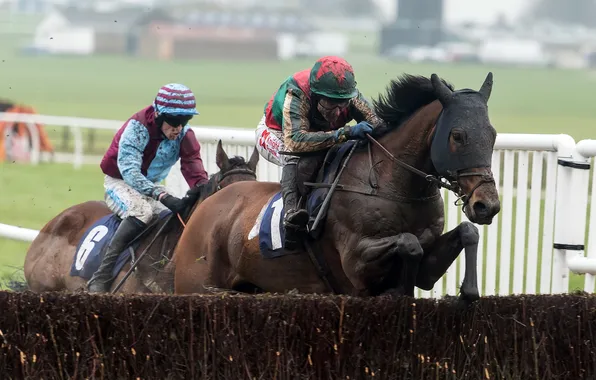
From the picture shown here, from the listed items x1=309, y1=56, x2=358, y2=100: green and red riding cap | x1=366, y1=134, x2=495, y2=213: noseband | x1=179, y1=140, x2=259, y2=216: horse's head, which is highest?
x1=309, y1=56, x2=358, y2=100: green and red riding cap

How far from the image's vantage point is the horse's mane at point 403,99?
190 inches

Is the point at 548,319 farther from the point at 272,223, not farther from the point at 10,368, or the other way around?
the point at 10,368

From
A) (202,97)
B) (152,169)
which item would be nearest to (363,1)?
(202,97)

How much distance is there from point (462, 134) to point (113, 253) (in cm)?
273

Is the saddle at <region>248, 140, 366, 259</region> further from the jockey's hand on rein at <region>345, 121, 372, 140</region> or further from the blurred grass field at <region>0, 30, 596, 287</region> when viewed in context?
the blurred grass field at <region>0, 30, 596, 287</region>

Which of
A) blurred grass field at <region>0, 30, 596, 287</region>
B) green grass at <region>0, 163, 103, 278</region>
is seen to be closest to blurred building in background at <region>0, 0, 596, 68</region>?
blurred grass field at <region>0, 30, 596, 287</region>

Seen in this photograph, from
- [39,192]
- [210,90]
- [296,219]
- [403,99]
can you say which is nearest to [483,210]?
[403,99]

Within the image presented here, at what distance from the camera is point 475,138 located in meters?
4.39

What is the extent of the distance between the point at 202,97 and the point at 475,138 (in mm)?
34918

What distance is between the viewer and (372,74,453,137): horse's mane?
4.82m

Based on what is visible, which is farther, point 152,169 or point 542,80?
point 542,80

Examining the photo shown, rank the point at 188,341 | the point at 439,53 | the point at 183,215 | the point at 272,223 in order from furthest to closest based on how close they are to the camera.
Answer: the point at 439,53
the point at 183,215
the point at 272,223
the point at 188,341

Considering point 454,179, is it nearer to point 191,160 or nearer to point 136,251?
point 191,160

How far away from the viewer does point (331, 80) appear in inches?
194
